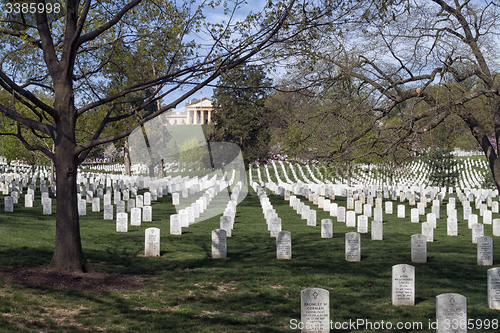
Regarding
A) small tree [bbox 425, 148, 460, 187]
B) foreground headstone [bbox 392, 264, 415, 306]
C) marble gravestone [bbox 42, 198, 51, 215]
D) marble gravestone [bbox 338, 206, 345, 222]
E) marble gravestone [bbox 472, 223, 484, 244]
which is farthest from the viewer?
small tree [bbox 425, 148, 460, 187]

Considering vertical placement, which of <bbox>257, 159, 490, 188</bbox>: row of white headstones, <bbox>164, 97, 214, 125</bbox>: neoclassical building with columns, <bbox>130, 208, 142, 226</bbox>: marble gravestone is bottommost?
<bbox>130, 208, 142, 226</bbox>: marble gravestone

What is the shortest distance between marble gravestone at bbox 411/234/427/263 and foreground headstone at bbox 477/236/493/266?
1316 mm

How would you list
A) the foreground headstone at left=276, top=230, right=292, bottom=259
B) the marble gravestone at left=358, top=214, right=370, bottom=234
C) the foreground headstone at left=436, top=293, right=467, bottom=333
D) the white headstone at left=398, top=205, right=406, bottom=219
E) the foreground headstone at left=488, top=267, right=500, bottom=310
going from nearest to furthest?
the foreground headstone at left=436, top=293, right=467, bottom=333
the foreground headstone at left=488, top=267, right=500, bottom=310
the foreground headstone at left=276, top=230, right=292, bottom=259
the marble gravestone at left=358, top=214, right=370, bottom=234
the white headstone at left=398, top=205, right=406, bottom=219

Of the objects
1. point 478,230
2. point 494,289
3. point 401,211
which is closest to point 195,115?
point 401,211

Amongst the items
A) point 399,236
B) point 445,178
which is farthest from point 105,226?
point 445,178

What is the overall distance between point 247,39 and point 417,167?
187 feet

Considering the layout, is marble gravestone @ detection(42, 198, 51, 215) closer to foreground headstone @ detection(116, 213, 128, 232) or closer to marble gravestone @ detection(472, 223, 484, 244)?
foreground headstone @ detection(116, 213, 128, 232)

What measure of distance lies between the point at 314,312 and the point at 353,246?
575 cm

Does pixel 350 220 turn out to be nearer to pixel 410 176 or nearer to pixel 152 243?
pixel 152 243

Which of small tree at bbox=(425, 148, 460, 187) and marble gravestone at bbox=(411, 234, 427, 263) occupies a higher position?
small tree at bbox=(425, 148, 460, 187)

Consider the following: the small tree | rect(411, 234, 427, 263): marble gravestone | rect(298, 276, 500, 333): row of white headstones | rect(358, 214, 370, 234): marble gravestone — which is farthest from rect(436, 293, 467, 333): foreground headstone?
the small tree

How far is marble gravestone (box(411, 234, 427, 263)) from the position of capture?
11586 mm

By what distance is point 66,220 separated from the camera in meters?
9.09

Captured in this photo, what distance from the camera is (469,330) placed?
21.5ft
